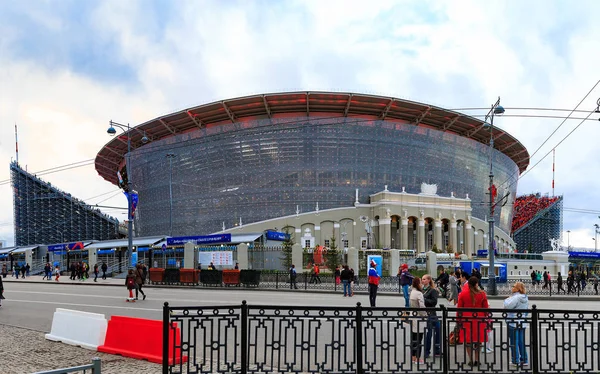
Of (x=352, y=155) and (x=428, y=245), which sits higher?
(x=352, y=155)

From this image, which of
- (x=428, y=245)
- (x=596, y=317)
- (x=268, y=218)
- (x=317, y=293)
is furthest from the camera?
(x=428, y=245)

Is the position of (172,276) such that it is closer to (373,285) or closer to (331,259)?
(331,259)

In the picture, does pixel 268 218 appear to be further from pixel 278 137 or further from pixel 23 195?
pixel 23 195

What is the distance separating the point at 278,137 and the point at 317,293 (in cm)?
3991

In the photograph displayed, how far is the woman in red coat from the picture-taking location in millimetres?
8180

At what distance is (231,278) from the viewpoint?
1357 inches

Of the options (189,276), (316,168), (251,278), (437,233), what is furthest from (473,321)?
(437,233)

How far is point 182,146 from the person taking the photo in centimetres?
7312

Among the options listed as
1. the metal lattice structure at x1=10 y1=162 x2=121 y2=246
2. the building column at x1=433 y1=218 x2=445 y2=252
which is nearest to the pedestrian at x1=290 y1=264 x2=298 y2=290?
the building column at x1=433 y1=218 x2=445 y2=252

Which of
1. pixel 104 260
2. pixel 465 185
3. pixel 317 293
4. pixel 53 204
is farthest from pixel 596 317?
pixel 53 204

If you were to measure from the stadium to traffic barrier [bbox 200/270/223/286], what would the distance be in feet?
101

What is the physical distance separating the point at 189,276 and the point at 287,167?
33.7m

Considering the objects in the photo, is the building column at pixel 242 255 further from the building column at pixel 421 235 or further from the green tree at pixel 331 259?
the building column at pixel 421 235

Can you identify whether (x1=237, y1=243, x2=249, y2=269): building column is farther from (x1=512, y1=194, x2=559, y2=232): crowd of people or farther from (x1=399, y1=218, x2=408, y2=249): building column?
(x1=512, y1=194, x2=559, y2=232): crowd of people
